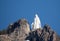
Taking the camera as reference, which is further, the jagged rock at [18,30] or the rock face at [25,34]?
the jagged rock at [18,30]

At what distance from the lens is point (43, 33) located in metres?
62.2

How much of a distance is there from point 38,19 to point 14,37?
12614 mm

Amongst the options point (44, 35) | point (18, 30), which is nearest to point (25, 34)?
point (18, 30)

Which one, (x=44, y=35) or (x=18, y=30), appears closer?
(x=44, y=35)

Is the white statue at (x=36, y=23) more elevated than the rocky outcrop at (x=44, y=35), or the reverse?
the white statue at (x=36, y=23)

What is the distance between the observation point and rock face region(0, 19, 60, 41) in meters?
61.9

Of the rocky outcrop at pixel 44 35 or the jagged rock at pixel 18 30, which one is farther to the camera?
the jagged rock at pixel 18 30

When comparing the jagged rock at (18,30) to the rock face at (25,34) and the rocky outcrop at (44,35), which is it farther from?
the rocky outcrop at (44,35)

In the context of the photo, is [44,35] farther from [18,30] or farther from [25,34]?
[18,30]

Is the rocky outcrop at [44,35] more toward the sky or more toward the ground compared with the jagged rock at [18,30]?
more toward the ground

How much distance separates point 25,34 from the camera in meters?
66.1

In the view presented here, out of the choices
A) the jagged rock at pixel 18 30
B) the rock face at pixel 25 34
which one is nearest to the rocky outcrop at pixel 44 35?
the rock face at pixel 25 34

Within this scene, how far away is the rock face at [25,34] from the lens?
6188cm

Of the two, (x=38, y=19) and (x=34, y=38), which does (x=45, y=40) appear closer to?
(x=34, y=38)
